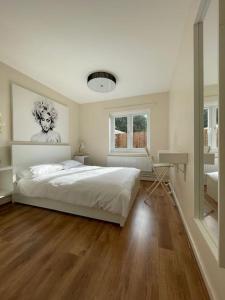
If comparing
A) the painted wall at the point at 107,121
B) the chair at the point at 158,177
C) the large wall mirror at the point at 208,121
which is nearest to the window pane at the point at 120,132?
the painted wall at the point at 107,121

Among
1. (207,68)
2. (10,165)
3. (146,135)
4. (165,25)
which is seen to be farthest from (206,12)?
(10,165)

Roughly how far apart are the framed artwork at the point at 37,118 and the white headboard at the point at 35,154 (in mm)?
167

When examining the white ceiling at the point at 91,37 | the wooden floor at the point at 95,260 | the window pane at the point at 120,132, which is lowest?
the wooden floor at the point at 95,260

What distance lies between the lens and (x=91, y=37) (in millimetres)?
1971

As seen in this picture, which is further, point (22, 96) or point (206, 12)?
point (22, 96)

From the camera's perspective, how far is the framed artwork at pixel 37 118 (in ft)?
9.07

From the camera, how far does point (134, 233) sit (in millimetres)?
1688

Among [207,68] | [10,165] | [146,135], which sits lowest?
[10,165]

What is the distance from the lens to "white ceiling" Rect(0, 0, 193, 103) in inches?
61.8

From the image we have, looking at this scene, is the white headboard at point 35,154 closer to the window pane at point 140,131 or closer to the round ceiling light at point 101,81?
the round ceiling light at point 101,81

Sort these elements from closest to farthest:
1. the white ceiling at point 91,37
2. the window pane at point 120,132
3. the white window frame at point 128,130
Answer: the white ceiling at point 91,37 < the white window frame at point 128,130 < the window pane at point 120,132

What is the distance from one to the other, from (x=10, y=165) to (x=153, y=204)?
9.15ft

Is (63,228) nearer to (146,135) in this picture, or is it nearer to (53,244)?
(53,244)

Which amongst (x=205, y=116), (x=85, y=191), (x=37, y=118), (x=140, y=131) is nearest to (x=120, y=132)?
(x=140, y=131)
